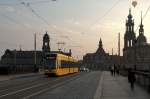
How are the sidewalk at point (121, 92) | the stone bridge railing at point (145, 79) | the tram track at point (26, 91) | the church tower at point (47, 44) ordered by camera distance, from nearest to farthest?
the tram track at point (26, 91) < the sidewalk at point (121, 92) < the stone bridge railing at point (145, 79) < the church tower at point (47, 44)

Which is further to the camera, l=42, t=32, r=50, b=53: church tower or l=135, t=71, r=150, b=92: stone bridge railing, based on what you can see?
l=42, t=32, r=50, b=53: church tower

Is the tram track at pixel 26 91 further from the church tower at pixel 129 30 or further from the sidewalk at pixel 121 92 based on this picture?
the church tower at pixel 129 30

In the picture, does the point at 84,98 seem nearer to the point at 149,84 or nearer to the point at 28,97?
the point at 28,97

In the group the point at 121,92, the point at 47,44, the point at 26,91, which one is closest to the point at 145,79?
the point at 121,92

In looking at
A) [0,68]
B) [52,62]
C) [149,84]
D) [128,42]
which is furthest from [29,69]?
[149,84]

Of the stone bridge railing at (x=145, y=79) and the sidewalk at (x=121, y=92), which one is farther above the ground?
the stone bridge railing at (x=145, y=79)

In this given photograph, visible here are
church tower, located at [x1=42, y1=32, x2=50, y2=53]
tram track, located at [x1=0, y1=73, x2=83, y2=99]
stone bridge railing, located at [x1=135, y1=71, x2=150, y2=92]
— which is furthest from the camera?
church tower, located at [x1=42, y1=32, x2=50, y2=53]

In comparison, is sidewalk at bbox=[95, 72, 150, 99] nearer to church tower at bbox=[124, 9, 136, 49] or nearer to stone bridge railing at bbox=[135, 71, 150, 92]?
stone bridge railing at bbox=[135, 71, 150, 92]

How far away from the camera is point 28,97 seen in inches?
864

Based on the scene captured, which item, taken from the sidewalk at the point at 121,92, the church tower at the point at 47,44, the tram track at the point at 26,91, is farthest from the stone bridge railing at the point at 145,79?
the church tower at the point at 47,44

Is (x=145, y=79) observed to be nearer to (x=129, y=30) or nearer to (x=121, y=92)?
(x=121, y=92)

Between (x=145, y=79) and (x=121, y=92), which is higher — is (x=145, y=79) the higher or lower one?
the higher one

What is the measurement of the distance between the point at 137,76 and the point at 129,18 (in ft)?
274

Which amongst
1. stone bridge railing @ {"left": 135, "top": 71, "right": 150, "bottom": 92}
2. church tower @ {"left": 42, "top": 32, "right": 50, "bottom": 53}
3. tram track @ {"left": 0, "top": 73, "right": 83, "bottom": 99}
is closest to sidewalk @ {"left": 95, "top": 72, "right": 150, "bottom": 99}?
stone bridge railing @ {"left": 135, "top": 71, "right": 150, "bottom": 92}
